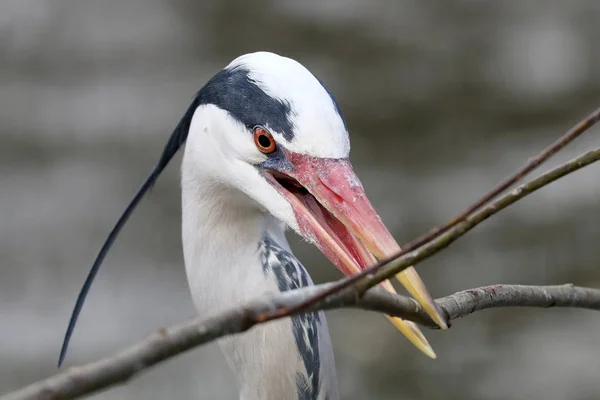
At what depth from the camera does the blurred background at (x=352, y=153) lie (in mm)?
3178

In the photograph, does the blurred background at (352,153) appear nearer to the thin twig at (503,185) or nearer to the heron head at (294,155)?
the heron head at (294,155)

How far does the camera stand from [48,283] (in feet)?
11.0

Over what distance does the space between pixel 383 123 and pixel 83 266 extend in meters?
1.24

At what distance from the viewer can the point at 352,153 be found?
3365 mm

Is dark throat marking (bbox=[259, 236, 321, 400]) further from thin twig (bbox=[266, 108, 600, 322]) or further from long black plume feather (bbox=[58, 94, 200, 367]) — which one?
thin twig (bbox=[266, 108, 600, 322])

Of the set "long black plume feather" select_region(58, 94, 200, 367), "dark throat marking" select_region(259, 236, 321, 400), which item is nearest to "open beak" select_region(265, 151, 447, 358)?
"dark throat marking" select_region(259, 236, 321, 400)

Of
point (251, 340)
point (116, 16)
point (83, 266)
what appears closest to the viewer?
point (251, 340)

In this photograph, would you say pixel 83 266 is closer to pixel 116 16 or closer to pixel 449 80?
pixel 116 16

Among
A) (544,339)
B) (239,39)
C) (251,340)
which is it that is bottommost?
(544,339)

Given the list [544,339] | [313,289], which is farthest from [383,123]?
[313,289]

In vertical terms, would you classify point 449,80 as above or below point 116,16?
below

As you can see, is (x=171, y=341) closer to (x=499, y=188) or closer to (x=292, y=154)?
(x=499, y=188)

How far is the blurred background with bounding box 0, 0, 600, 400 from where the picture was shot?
3.18m

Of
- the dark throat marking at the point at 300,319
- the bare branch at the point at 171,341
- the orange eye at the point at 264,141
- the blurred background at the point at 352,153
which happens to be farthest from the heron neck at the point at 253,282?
the blurred background at the point at 352,153
